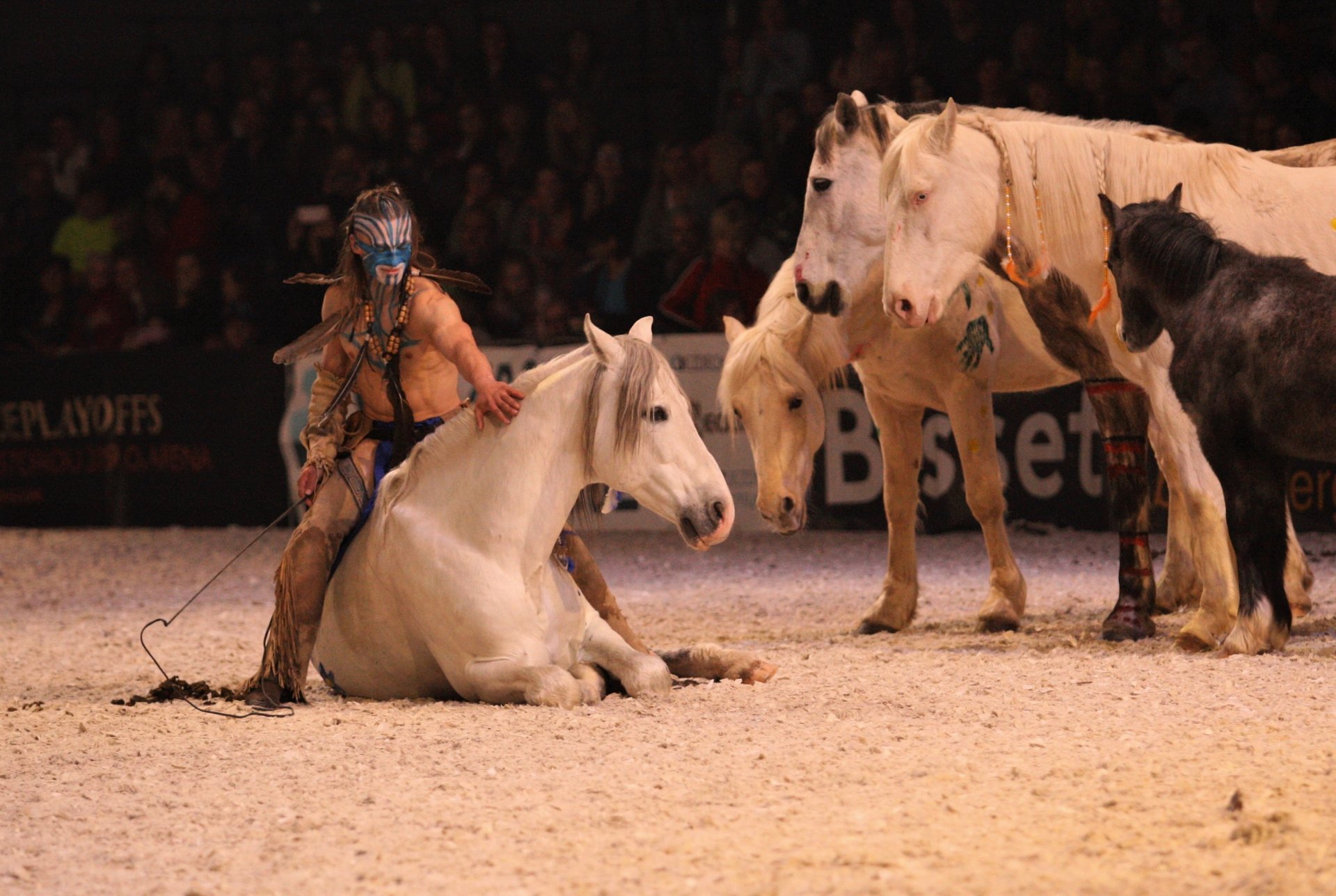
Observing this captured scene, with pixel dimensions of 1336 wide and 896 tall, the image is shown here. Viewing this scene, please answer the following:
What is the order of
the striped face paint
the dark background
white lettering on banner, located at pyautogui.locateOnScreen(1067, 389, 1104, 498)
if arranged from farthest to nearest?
the dark background → white lettering on banner, located at pyautogui.locateOnScreen(1067, 389, 1104, 498) → the striped face paint

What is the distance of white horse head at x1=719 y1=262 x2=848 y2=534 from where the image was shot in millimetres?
5996

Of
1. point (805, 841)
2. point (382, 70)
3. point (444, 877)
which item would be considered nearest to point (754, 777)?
point (805, 841)

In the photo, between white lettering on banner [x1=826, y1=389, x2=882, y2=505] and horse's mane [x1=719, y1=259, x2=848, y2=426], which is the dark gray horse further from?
white lettering on banner [x1=826, y1=389, x2=882, y2=505]

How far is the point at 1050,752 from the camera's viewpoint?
3637 mm

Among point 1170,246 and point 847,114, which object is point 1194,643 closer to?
point 1170,246

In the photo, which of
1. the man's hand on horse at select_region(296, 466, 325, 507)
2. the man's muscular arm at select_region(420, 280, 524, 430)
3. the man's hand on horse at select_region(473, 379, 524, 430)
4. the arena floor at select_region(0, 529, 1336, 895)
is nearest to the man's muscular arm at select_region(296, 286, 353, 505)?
the man's hand on horse at select_region(296, 466, 325, 507)

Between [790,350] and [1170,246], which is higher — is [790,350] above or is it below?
below

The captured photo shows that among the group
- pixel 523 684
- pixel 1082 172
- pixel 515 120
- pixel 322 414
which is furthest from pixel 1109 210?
pixel 515 120

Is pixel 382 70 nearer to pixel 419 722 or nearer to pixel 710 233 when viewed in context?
pixel 710 233

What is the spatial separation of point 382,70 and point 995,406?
6.58m

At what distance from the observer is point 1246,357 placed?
460 cm

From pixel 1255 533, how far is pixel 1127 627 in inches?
33.9

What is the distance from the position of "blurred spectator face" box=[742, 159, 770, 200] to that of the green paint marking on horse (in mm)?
4852

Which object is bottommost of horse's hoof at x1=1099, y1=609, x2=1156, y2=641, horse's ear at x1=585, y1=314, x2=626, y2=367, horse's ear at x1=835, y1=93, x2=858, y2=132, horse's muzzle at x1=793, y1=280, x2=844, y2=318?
horse's hoof at x1=1099, y1=609, x2=1156, y2=641
